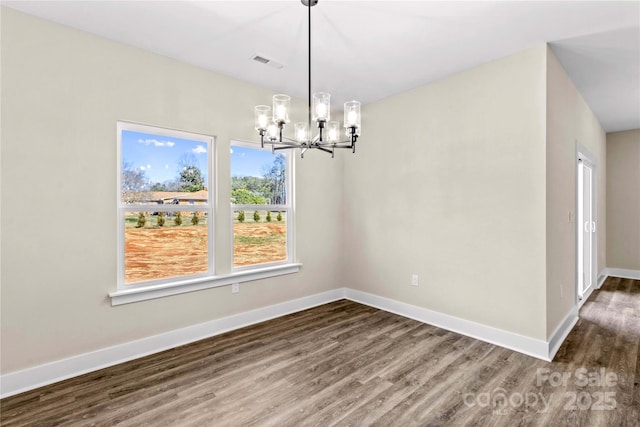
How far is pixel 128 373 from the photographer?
101 inches

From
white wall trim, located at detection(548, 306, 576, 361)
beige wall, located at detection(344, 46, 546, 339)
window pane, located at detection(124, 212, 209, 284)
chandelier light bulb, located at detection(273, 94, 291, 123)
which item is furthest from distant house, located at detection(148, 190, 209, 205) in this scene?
white wall trim, located at detection(548, 306, 576, 361)

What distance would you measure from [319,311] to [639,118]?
5.91 meters

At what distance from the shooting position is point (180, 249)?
10.6ft

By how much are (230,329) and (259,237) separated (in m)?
1.08

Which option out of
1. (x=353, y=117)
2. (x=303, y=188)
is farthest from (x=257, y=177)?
(x=353, y=117)

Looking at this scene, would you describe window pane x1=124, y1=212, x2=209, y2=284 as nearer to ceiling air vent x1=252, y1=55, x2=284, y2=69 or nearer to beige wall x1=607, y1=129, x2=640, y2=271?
ceiling air vent x1=252, y1=55, x2=284, y2=69

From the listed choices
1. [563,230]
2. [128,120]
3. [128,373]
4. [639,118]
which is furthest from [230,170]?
[639,118]

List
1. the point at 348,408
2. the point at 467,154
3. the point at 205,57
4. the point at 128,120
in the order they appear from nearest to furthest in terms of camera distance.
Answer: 1. the point at 348,408
2. the point at 128,120
3. the point at 205,57
4. the point at 467,154

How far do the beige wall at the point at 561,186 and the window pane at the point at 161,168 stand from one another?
134 inches

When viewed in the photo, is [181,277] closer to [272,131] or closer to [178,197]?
[178,197]

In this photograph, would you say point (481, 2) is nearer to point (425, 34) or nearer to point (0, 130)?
point (425, 34)

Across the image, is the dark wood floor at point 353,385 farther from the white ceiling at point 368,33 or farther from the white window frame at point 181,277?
the white ceiling at point 368,33

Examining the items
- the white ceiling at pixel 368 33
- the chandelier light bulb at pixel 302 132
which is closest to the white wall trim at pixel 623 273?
the white ceiling at pixel 368 33

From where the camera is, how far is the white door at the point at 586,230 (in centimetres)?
435
